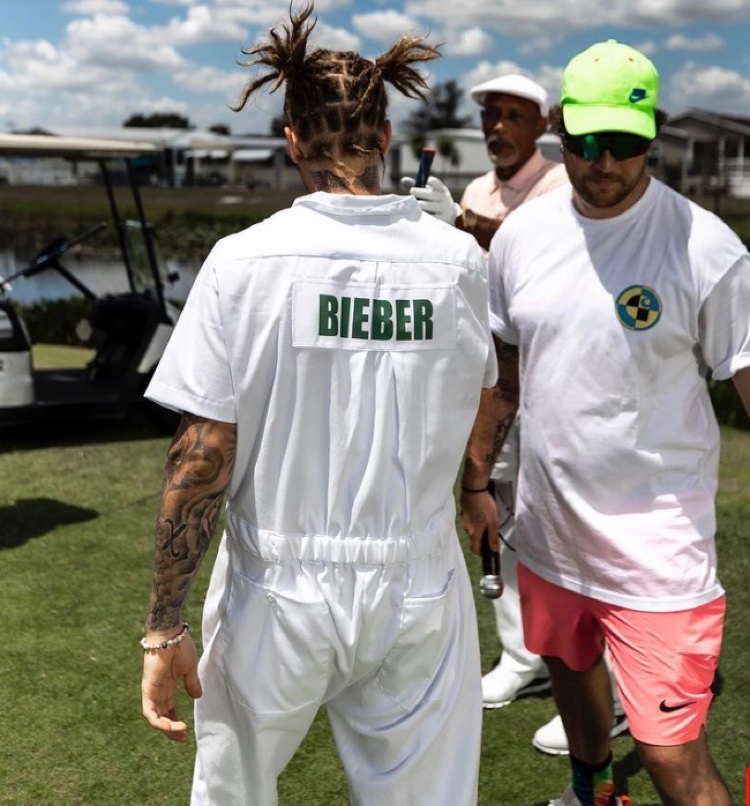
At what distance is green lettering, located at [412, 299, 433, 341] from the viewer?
1812mm

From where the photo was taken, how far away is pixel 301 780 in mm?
3258

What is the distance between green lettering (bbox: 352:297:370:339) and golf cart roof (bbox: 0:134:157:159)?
20.7 feet

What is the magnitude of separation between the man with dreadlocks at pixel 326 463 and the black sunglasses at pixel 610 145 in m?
0.54

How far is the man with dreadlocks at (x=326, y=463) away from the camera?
177 centimetres

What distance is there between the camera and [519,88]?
13.2 feet

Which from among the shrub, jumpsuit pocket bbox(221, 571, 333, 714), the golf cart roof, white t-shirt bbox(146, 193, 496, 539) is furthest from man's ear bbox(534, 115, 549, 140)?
the shrub

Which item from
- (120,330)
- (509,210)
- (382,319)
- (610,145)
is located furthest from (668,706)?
(120,330)

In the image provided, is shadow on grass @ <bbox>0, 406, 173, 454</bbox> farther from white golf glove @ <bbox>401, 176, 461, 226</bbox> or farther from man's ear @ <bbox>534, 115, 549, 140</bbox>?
white golf glove @ <bbox>401, 176, 461, 226</bbox>

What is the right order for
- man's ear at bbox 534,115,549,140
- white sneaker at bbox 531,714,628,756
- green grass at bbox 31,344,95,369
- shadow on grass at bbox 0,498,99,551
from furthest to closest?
green grass at bbox 31,344,95,369, shadow on grass at bbox 0,498,99,551, man's ear at bbox 534,115,549,140, white sneaker at bbox 531,714,628,756

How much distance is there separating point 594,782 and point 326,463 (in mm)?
1376

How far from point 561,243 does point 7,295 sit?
5.86 meters

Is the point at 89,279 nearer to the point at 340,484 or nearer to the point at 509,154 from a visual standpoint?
the point at 509,154

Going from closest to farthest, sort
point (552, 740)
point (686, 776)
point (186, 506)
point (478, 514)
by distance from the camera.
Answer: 1. point (186, 506)
2. point (686, 776)
3. point (478, 514)
4. point (552, 740)

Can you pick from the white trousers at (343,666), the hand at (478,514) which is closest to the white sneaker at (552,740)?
the hand at (478,514)
